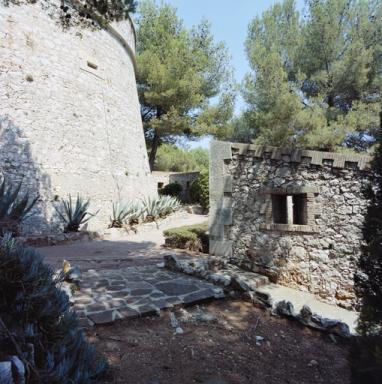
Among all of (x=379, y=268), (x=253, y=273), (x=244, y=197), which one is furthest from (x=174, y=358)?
(x=244, y=197)

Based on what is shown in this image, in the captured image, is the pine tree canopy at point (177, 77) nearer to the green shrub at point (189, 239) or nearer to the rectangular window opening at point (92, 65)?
the rectangular window opening at point (92, 65)

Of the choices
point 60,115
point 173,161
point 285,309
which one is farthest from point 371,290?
point 173,161

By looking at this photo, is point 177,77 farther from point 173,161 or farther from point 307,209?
point 307,209

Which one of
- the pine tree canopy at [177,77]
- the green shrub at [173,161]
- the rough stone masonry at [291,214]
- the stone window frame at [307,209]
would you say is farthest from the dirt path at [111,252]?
the green shrub at [173,161]

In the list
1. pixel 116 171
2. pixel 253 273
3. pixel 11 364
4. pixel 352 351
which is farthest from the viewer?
pixel 116 171

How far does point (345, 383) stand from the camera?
8.48 feet

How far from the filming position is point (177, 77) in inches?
688

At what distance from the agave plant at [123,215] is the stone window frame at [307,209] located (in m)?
5.73

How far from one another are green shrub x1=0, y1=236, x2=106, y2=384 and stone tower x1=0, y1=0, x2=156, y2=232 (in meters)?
7.59

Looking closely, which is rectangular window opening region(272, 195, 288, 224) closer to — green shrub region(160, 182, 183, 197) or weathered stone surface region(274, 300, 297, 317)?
weathered stone surface region(274, 300, 297, 317)

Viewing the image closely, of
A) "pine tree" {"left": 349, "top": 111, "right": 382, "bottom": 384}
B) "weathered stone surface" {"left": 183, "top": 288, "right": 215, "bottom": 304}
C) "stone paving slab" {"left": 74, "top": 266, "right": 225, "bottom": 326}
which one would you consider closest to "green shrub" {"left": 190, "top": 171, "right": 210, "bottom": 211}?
"stone paving slab" {"left": 74, "top": 266, "right": 225, "bottom": 326}

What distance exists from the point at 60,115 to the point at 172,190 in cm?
911

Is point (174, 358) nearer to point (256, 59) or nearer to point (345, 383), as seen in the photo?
point (345, 383)

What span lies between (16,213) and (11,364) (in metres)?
5.38
